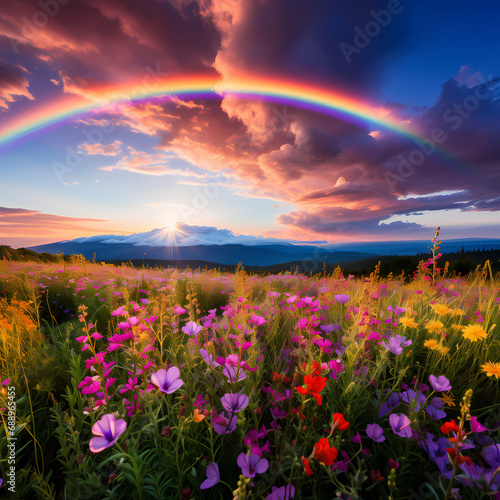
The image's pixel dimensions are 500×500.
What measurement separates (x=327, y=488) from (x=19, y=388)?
7.68 feet

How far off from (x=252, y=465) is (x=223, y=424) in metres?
0.21

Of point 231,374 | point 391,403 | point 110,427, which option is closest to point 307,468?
point 231,374

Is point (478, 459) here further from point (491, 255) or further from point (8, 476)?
point (491, 255)

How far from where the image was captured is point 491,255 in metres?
19.8

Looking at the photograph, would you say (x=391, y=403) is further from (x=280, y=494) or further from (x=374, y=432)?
(x=280, y=494)

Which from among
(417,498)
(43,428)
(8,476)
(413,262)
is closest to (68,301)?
(43,428)

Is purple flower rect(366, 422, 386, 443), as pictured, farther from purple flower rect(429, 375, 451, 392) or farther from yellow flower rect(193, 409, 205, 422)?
yellow flower rect(193, 409, 205, 422)

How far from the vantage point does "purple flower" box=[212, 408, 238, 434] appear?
121cm

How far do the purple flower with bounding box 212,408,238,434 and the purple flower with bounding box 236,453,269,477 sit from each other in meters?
0.13

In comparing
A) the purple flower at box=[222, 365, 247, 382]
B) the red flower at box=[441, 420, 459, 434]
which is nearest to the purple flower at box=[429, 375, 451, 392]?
the red flower at box=[441, 420, 459, 434]

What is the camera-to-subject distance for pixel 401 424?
1.34 meters

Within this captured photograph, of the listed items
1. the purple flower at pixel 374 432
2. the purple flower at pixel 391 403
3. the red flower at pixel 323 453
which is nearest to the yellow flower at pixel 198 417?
the red flower at pixel 323 453

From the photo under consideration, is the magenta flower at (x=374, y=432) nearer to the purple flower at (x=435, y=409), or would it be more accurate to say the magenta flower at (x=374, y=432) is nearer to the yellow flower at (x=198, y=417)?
the purple flower at (x=435, y=409)

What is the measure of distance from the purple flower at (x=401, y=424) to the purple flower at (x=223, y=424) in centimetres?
84
